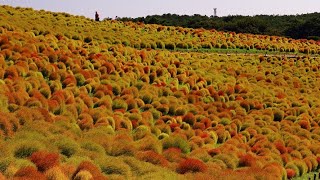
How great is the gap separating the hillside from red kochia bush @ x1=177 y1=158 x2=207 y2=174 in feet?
0.10

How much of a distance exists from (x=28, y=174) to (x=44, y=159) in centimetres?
84

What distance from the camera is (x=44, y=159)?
10.6 meters

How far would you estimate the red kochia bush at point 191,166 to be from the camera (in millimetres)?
12602

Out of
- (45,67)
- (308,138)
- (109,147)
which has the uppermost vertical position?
(45,67)

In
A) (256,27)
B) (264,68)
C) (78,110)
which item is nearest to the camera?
(78,110)

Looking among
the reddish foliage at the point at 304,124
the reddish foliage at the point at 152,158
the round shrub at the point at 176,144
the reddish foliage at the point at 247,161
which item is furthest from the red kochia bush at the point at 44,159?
the reddish foliage at the point at 304,124

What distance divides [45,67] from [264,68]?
16.4m

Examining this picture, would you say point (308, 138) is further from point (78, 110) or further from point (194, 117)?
point (78, 110)

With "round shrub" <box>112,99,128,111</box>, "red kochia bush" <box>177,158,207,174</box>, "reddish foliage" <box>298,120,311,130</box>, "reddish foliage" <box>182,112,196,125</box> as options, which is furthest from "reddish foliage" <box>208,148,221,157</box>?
"reddish foliage" <box>298,120,311,130</box>

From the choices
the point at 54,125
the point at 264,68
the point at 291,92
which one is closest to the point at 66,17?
the point at 264,68

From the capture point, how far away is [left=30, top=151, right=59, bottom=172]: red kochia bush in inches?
413

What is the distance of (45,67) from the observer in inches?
775

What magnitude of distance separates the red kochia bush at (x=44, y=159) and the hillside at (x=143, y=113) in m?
0.02

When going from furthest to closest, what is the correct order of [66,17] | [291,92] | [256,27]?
[256,27] → [66,17] → [291,92]
